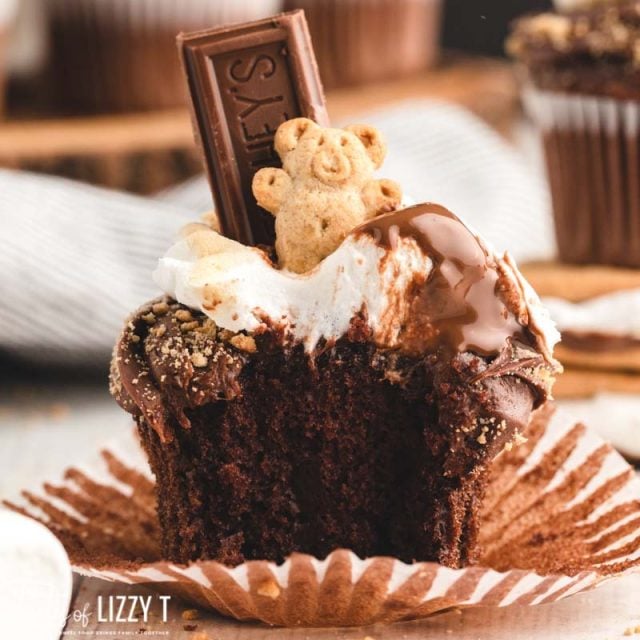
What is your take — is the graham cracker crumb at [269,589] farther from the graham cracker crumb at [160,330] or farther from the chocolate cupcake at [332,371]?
the graham cracker crumb at [160,330]

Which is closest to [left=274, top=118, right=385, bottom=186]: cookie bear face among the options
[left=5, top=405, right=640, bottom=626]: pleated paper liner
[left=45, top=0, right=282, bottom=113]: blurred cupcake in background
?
[left=5, top=405, right=640, bottom=626]: pleated paper liner

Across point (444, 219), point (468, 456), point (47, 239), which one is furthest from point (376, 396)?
point (47, 239)

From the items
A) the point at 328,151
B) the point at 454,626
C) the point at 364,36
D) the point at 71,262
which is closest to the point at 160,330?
the point at 328,151

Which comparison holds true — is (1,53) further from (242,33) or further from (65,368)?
(242,33)

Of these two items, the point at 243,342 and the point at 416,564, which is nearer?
the point at 416,564

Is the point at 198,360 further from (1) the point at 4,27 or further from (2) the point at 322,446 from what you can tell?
(1) the point at 4,27

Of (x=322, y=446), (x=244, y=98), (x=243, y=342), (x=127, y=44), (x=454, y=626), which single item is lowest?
(x=454, y=626)
